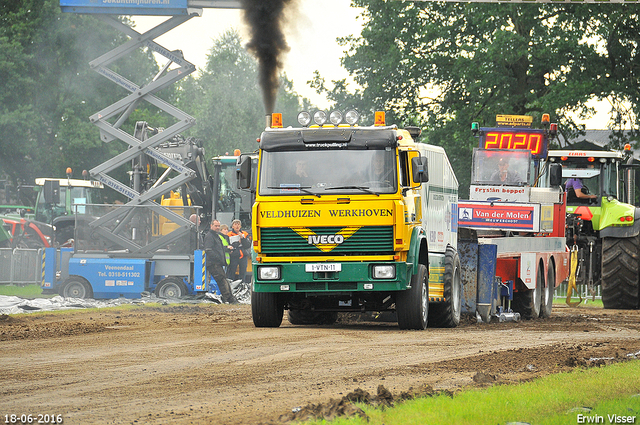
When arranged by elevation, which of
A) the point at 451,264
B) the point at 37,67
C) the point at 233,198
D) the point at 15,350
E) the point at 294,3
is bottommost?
the point at 15,350

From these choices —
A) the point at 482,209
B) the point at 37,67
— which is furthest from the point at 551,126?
the point at 37,67

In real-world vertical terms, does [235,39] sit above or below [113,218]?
above

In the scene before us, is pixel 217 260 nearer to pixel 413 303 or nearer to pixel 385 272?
pixel 413 303

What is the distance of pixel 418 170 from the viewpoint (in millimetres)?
13992

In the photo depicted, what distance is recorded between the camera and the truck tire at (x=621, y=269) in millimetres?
20734

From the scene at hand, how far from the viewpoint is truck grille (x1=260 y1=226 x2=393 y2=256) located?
44.5 ft

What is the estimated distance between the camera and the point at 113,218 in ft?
78.4

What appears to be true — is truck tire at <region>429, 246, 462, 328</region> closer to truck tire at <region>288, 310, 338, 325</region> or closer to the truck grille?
truck tire at <region>288, 310, 338, 325</region>

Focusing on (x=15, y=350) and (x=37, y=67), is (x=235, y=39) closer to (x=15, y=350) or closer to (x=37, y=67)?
(x=37, y=67)

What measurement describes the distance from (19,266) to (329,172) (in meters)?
20.0

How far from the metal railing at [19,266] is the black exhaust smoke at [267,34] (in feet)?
40.7

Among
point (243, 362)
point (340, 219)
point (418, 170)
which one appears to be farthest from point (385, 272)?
point (243, 362)

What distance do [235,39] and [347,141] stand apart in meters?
82.3

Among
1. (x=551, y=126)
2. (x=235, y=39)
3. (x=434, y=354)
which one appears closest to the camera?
(x=434, y=354)
